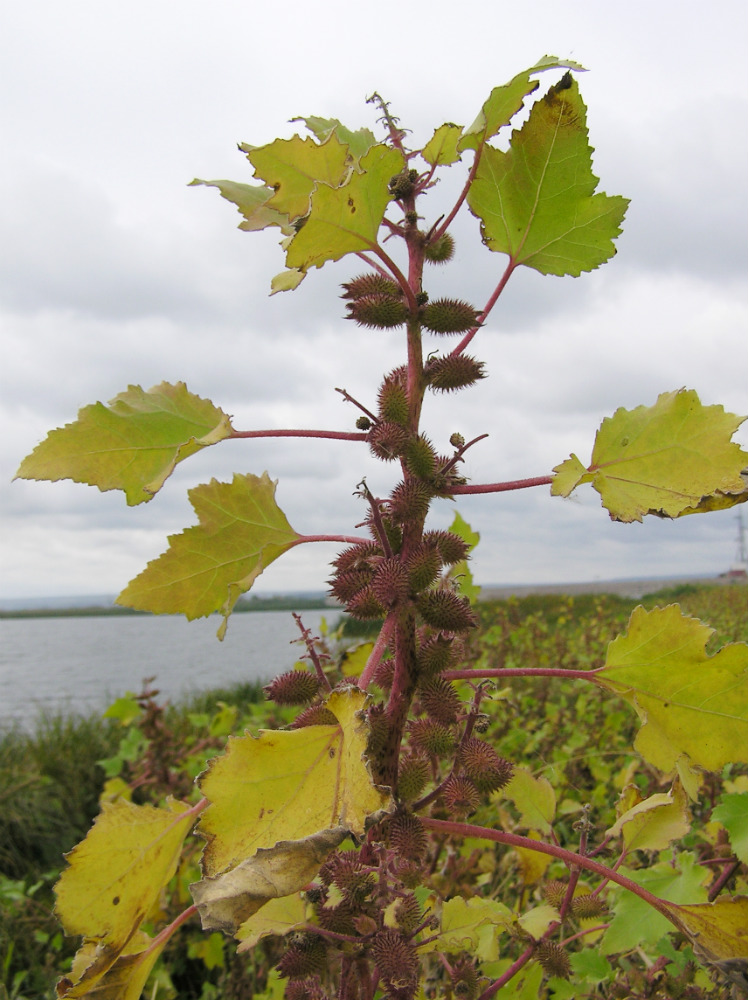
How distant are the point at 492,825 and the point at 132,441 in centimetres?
241

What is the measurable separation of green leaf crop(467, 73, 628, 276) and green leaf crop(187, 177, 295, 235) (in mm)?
297

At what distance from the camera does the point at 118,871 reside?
0.91m

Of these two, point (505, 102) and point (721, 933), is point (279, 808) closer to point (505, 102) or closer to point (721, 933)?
point (721, 933)

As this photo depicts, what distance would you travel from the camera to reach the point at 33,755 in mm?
5020

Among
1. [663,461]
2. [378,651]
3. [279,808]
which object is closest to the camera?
[279,808]

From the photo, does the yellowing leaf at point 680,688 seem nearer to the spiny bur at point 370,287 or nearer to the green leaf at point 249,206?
the spiny bur at point 370,287

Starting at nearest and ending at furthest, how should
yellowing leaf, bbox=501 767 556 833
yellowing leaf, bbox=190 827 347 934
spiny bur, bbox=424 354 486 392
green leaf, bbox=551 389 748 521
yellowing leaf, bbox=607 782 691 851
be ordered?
yellowing leaf, bbox=190 827 347 934 < green leaf, bbox=551 389 748 521 < spiny bur, bbox=424 354 486 392 < yellowing leaf, bbox=607 782 691 851 < yellowing leaf, bbox=501 767 556 833

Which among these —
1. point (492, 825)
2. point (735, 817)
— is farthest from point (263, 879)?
point (492, 825)

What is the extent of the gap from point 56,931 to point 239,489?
119 inches

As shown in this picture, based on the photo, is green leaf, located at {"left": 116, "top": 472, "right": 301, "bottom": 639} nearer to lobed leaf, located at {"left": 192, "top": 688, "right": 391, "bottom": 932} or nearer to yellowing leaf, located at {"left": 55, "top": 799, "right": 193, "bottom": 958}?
lobed leaf, located at {"left": 192, "top": 688, "right": 391, "bottom": 932}

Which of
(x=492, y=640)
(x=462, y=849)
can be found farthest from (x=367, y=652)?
(x=492, y=640)

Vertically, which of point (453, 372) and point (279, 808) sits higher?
point (453, 372)

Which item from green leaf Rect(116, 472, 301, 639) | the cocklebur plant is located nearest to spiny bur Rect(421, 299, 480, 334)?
the cocklebur plant

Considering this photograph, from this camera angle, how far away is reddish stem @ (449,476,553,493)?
0.91m
